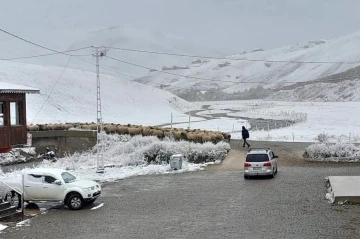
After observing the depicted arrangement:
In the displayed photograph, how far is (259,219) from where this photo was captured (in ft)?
61.7

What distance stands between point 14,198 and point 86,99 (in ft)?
312

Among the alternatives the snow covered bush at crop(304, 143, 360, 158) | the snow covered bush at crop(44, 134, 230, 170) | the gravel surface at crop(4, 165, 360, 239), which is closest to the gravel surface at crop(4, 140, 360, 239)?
the gravel surface at crop(4, 165, 360, 239)

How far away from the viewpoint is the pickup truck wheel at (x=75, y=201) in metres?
23.0

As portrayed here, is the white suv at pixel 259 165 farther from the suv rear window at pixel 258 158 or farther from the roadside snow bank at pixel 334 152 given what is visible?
the roadside snow bank at pixel 334 152

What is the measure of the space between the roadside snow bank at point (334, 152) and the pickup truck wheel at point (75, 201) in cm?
1917

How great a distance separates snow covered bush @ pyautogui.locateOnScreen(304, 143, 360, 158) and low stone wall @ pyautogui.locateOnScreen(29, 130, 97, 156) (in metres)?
23.5

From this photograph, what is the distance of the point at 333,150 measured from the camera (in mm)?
36812

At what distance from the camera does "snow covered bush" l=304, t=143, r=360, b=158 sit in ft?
120

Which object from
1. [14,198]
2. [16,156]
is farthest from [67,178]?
[16,156]

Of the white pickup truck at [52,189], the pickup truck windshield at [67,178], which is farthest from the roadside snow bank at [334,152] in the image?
the pickup truck windshield at [67,178]

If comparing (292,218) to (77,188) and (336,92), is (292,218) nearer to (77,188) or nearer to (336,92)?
(77,188)

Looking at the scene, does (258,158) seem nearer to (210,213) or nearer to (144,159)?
(210,213)

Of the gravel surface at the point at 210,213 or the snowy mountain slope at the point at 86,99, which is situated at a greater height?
the snowy mountain slope at the point at 86,99

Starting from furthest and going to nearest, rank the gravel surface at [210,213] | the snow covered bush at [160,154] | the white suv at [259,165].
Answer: the snow covered bush at [160,154] < the white suv at [259,165] < the gravel surface at [210,213]
